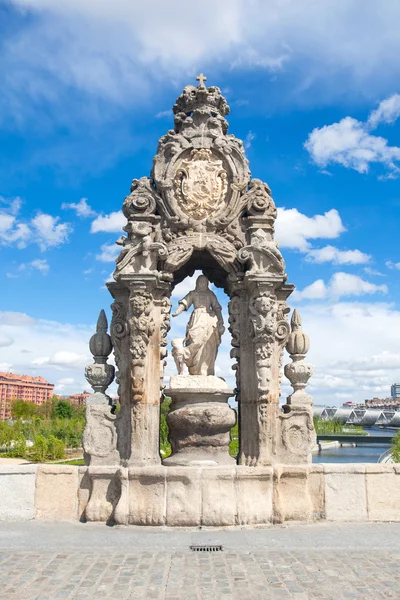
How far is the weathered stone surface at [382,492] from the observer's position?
25.5 feet

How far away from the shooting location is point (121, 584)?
4.95 metres

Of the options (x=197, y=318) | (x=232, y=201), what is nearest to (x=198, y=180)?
(x=232, y=201)

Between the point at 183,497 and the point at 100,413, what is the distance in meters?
1.90

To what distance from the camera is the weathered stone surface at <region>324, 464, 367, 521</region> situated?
307 inches

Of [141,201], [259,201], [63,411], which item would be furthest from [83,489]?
[63,411]

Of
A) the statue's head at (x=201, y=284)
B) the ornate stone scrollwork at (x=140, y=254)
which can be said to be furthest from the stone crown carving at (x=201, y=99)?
the statue's head at (x=201, y=284)

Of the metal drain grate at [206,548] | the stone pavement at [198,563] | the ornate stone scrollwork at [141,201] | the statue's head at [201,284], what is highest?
the ornate stone scrollwork at [141,201]

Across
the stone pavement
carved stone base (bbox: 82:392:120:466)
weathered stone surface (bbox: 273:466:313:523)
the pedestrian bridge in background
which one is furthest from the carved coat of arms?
the pedestrian bridge in background

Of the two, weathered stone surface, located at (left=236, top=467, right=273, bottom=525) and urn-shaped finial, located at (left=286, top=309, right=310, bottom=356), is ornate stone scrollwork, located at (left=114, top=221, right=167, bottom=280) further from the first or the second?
weathered stone surface, located at (left=236, top=467, right=273, bottom=525)

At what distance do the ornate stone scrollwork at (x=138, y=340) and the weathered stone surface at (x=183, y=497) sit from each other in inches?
52.0

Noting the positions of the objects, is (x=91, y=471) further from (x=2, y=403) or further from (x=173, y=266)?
(x=2, y=403)

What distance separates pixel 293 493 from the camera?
779 cm

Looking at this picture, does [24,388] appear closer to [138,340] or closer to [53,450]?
[53,450]

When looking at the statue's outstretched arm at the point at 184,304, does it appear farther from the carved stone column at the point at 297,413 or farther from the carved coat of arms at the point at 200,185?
the carved stone column at the point at 297,413
